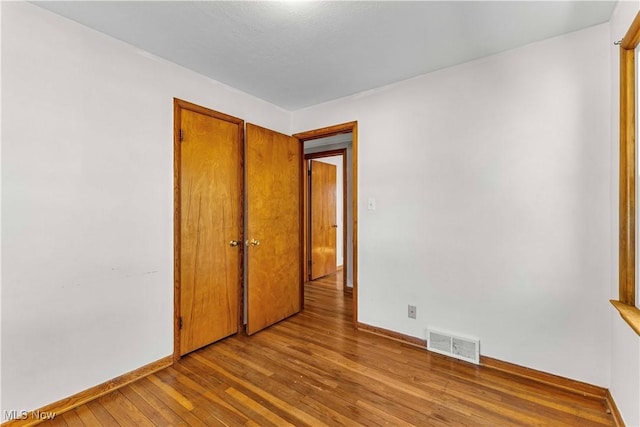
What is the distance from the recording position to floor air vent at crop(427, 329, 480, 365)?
214cm

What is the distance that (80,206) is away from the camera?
1737 millimetres

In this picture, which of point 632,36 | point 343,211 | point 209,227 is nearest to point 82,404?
point 209,227

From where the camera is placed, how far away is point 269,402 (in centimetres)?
172

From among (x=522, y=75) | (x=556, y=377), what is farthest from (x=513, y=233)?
(x=522, y=75)

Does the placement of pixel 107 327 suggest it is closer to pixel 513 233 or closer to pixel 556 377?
pixel 513 233

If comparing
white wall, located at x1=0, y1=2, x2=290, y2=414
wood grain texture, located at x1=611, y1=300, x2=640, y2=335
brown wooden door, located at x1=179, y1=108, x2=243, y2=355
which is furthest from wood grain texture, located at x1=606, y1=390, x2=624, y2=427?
white wall, located at x1=0, y1=2, x2=290, y2=414

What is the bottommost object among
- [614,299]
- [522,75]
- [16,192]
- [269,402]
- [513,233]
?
[269,402]

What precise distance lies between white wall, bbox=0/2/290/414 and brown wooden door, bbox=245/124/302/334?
725 mm

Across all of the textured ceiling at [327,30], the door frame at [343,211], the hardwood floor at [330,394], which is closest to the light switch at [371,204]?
the textured ceiling at [327,30]

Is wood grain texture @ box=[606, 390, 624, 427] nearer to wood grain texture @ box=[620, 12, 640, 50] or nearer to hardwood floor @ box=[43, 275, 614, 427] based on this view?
hardwood floor @ box=[43, 275, 614, 427]

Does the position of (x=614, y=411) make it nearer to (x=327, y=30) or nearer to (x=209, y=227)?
(x=327, y=30)

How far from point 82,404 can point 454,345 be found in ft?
8.66

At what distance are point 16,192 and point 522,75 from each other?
330 cm

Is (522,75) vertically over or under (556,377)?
over
